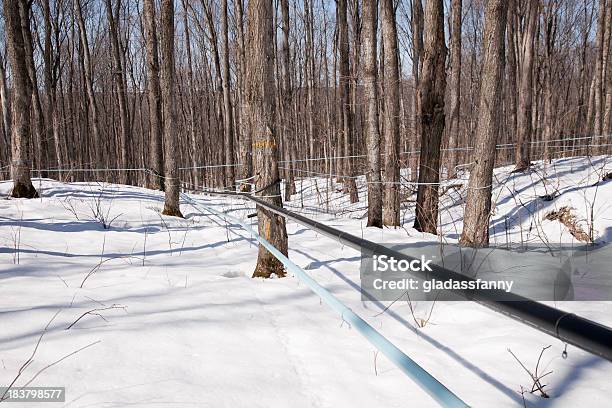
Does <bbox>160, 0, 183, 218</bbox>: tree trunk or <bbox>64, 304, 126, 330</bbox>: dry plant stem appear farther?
<bbox>160, 0, 183, 218</bbox>: tree trunk

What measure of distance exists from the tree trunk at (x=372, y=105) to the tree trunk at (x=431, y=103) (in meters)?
0.95

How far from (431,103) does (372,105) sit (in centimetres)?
128

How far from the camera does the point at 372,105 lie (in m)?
8.52

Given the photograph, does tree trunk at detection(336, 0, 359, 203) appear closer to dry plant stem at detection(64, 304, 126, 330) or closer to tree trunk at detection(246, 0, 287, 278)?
tree trunk at detection(246, 0, 287, 278)

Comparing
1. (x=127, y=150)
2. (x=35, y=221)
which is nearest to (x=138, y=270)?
(x=35, y=221)

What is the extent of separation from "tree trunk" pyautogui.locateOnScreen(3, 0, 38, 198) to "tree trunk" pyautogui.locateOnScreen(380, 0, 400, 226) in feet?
26.9

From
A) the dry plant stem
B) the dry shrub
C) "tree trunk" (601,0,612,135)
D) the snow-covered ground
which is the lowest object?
the dry shrub

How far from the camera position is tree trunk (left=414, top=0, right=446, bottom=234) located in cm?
764

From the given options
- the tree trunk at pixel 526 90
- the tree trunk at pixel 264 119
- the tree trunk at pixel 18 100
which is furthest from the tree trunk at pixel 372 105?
the tree trunk at pixel 526 90

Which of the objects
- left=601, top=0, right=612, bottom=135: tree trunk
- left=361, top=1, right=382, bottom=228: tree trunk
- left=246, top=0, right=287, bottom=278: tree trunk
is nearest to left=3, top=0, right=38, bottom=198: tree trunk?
left=246, top=0, right=287, bottom=278: tree trunk

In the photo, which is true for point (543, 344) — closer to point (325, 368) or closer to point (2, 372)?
point (325, 368)

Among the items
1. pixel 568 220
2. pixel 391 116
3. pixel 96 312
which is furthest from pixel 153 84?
pixel 568 220

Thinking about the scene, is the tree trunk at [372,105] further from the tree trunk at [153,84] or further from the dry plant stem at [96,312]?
the dry plant stem at [96,312]

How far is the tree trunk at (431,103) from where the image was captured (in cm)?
764
